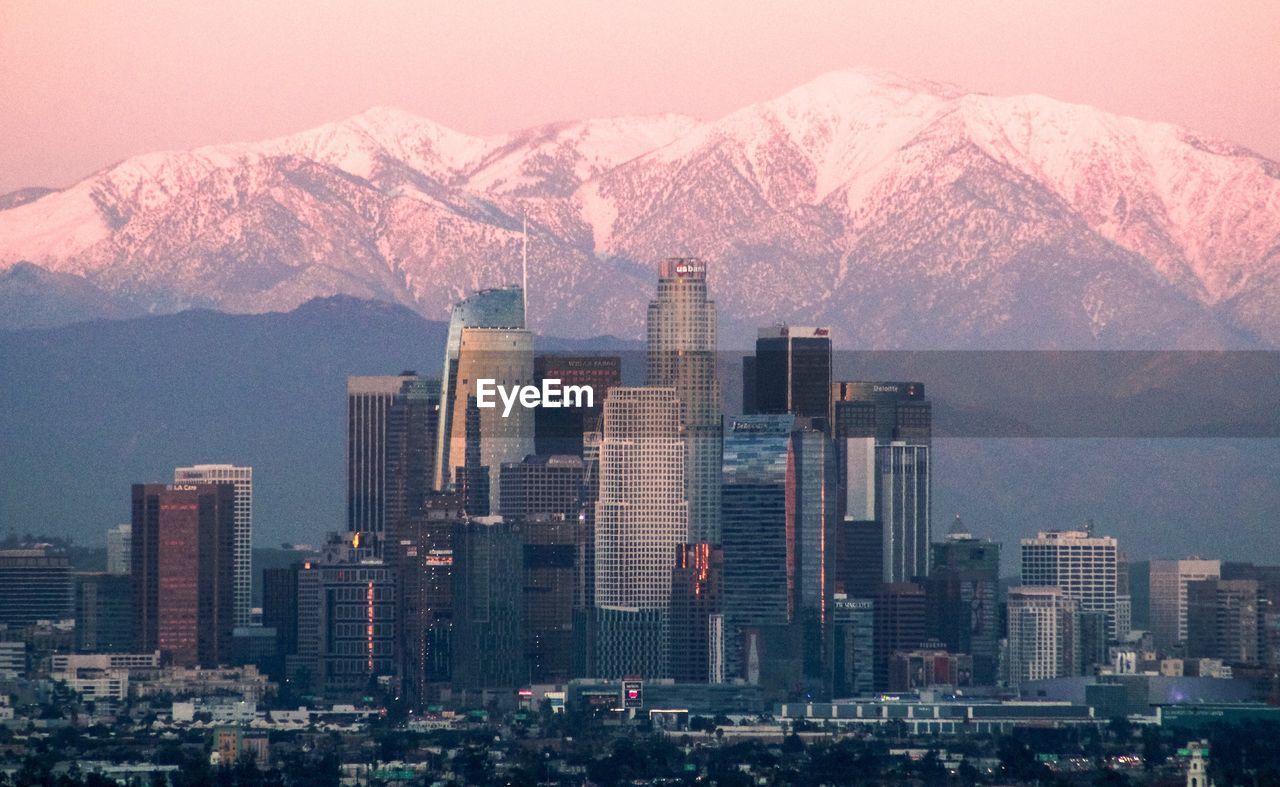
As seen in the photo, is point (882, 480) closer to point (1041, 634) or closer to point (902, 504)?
point (902, 504)

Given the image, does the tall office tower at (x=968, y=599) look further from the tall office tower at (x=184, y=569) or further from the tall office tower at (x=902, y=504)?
the tall office tower at (x=184, y=569)

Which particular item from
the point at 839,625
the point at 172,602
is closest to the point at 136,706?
the point at 172,602

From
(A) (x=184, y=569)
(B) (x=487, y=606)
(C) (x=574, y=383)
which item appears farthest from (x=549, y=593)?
Result: (A) (x=184, y=569)

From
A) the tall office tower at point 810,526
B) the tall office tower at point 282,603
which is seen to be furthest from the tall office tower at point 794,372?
the tall office tower at point 282,603

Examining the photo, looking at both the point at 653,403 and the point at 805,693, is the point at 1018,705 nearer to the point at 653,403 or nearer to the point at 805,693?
the point at 805,693

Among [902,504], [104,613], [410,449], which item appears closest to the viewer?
[104,613]

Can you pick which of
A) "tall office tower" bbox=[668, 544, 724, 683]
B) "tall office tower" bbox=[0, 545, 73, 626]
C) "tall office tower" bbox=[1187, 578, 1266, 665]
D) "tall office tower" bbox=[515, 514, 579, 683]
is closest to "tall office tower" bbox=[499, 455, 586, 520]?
"tall office tower" bbox=[515, 514, 579, 683]

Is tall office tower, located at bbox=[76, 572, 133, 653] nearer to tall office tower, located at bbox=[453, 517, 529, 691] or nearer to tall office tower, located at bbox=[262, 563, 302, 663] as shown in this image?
tall office tower, located at bbox=[262, 563, 302, 663]
